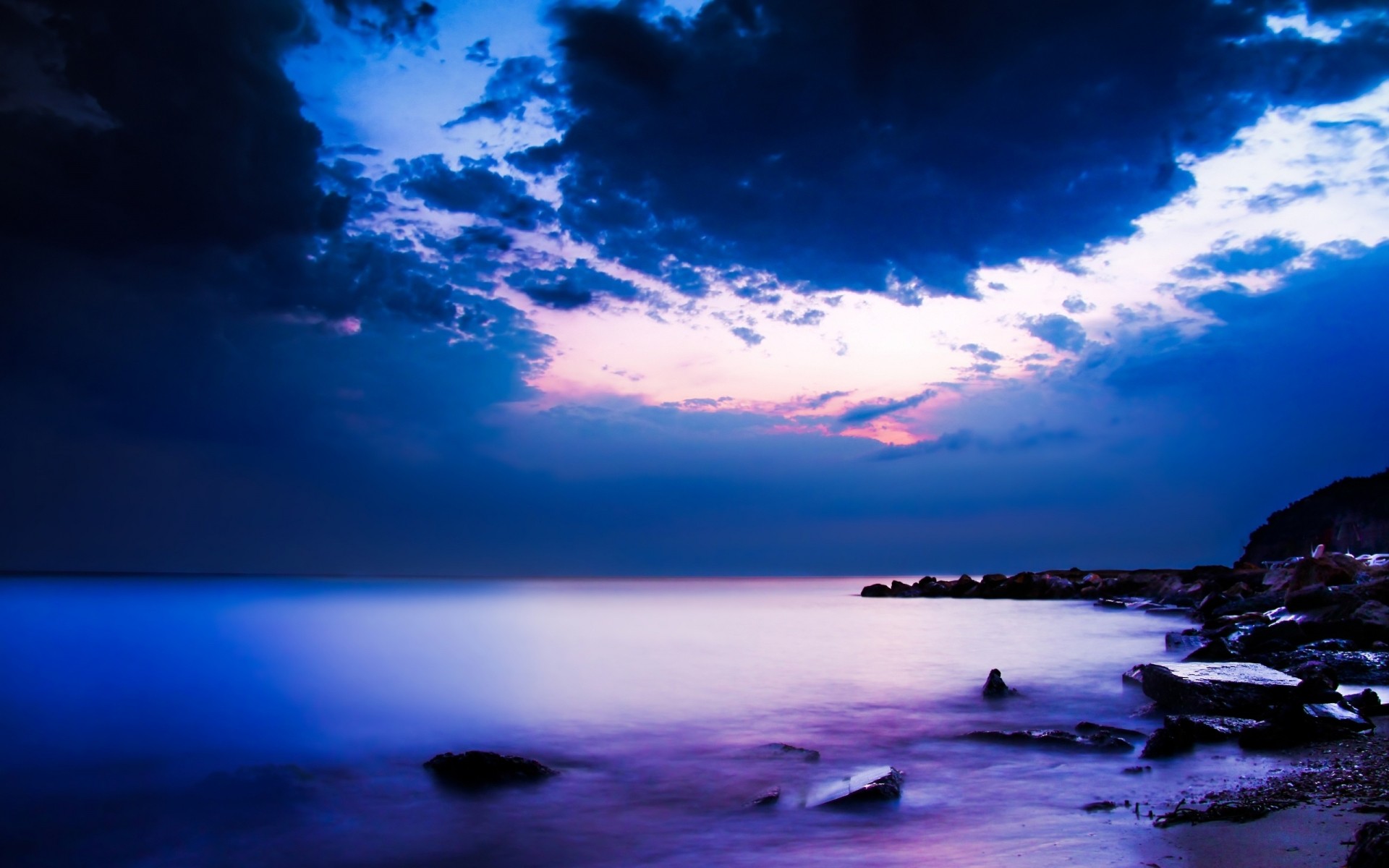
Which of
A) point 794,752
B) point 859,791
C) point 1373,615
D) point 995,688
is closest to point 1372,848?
point 859,791

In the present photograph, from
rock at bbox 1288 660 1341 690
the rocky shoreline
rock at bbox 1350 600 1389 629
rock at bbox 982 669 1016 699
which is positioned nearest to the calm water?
rock at bbox 982 669 1016 699

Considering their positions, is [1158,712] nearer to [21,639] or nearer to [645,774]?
[645,774]

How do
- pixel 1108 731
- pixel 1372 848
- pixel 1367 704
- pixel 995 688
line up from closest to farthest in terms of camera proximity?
pixel 1372 848 → pixel 1108 731 → pixel 1367 704 → pixel 995 688

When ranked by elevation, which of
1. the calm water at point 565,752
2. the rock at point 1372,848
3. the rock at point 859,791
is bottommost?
the calm water at point 565,752

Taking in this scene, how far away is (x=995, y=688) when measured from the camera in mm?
14469

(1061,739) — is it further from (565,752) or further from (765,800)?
(565,752)

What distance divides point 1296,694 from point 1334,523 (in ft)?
324

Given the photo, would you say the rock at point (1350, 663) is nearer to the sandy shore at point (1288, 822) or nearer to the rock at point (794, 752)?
the sandy shore at point (1288, 822)

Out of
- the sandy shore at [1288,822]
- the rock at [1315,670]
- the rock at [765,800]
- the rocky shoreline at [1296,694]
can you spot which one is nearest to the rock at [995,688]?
the rocky shoreline at [1296,694]

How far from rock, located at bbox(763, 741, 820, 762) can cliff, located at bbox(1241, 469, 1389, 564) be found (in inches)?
3299

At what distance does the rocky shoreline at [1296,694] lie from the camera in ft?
19.7

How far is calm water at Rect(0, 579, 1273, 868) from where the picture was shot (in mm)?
6469

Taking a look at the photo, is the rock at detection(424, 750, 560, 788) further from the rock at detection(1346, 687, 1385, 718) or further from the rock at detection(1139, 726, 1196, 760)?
the rock at detection(1346, 687, 1385, 718)

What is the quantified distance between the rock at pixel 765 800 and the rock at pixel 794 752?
1.95 meters
